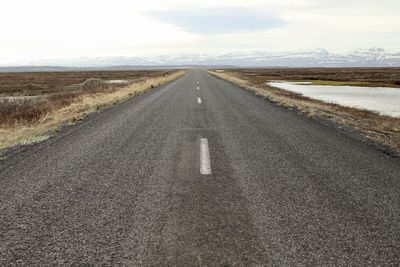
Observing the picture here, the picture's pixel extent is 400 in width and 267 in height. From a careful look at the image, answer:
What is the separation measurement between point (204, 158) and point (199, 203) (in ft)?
7.88

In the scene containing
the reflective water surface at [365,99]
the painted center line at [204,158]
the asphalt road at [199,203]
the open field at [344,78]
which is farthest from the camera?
the open field at [344,78]

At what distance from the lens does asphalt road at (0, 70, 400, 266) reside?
362 cm

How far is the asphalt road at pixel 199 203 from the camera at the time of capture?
142 inches

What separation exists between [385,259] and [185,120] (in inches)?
368

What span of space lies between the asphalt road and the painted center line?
0.14 ft

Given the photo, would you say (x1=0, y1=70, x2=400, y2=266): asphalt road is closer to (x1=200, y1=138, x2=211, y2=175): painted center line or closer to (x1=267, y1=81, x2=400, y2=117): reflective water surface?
(x1=200, y1=138, x2=211, y2=175): painted center line

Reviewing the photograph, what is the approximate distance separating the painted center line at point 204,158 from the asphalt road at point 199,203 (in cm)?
4

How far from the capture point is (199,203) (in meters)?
4.90

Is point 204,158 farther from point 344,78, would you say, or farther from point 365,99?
point 344,78

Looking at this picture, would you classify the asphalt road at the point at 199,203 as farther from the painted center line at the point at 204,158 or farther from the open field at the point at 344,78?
the open field at the point at 344,78

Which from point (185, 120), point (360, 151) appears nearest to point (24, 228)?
point (360, 151)

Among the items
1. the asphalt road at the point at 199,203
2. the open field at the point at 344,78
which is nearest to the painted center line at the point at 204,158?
the asphalt road at the point at 199,203

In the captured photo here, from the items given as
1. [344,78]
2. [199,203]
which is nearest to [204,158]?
[199,203]

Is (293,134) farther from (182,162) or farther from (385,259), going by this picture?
(385,259)
